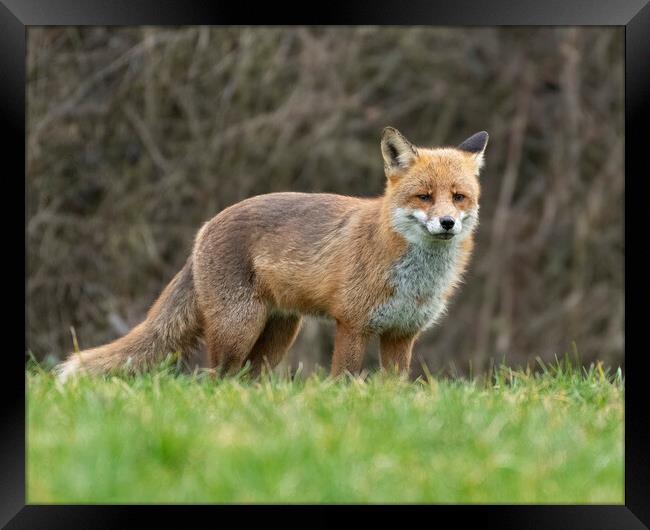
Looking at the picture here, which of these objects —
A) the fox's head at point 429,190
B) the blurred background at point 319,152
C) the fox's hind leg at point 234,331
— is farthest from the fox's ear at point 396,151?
the blurred background at point 319,152

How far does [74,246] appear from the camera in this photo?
12.7 metres

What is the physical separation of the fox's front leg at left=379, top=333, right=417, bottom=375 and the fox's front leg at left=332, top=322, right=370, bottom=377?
267mm

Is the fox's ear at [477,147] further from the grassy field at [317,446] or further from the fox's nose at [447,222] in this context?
the grassy field at [317,446]

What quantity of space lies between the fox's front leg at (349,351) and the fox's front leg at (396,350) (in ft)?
0.88

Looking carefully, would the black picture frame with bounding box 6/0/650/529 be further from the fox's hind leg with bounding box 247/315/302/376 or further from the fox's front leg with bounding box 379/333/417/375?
the fox's hind leg with bounding box 247/315/302/376

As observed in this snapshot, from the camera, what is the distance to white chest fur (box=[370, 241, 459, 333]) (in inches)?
268

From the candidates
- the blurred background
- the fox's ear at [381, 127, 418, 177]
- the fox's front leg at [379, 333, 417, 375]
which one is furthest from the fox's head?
the blurred background

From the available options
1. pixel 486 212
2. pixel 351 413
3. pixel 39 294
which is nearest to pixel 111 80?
pixel 39 294

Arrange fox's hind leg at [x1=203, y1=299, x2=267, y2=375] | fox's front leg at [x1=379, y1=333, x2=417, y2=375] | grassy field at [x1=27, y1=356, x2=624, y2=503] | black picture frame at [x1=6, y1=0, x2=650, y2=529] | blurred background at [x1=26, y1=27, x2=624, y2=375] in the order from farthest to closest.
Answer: blurred background at [x1=26, y1=27, x2=624, y2=375] → fox's hind leg at [x1=203, y1=299, x2=267, y2=375] → fox's front leg at [x1=379, y1=333, x2=417, y2=375] → black picture frame at [x1=6, y1=0, x2=650, y2=529] → grassy field at [x1=27, y1=356, x2=624, y2=503]

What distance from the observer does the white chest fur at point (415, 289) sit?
268 inches

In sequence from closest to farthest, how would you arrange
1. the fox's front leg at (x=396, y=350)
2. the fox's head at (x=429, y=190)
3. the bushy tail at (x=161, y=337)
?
the fox's head at (x=429, y=190) → the fox's front leg at (x=396, y=350) → the bushy tail at (x=161, y=337)

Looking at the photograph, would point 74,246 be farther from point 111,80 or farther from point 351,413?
point 351,413

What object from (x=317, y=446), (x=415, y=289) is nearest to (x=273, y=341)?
(x=415, y=289)

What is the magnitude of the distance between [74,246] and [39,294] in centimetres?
72
